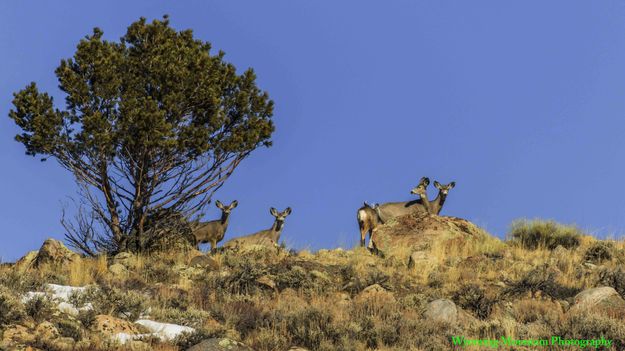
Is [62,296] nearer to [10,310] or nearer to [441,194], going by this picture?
[10,310]

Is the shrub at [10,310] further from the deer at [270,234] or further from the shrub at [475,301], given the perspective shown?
the deer at [270,234]

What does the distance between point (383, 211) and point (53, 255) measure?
1186cm

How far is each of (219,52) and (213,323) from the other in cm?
1235

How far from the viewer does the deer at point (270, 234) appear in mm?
26647

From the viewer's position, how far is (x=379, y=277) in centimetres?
1892

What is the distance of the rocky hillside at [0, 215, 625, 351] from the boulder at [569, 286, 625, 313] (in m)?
0.03

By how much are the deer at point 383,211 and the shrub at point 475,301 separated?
10554mm

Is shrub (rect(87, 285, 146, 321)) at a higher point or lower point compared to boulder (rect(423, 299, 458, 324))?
lower

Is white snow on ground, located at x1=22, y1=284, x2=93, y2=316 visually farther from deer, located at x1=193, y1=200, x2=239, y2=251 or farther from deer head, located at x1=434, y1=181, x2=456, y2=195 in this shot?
deer head, located at x1=434, y1=181, x2=456, y2=195

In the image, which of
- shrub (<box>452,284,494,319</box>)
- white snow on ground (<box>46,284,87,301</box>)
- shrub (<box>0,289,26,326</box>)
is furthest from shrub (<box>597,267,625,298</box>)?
shrub (<box>0,289,26,326</box>)

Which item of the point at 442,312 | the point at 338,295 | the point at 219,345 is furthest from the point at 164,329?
the point at 338,295

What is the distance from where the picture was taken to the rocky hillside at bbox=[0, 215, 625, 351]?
42.7 feet

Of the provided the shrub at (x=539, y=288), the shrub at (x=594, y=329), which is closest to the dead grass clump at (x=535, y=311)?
the shrub at (x=594, y=329)

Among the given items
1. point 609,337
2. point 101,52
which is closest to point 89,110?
point 101,52
